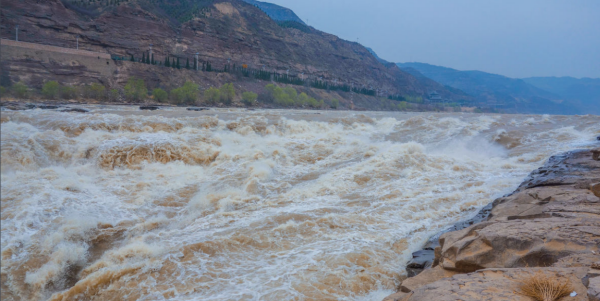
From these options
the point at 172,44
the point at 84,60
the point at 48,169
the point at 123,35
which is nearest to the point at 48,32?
the point at 84,60

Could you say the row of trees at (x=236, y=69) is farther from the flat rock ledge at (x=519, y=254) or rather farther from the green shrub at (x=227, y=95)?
the flat rock ledge at (x=519, y=254)

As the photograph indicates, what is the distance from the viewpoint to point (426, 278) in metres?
4.00

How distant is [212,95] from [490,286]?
43.6 meters

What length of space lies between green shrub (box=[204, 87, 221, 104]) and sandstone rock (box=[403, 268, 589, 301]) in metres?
42.3

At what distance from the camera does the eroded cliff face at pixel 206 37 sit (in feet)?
155

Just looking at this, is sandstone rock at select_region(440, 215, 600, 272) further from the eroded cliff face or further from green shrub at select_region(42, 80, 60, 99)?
green shrub at select_region(42, 80, 60, 99)

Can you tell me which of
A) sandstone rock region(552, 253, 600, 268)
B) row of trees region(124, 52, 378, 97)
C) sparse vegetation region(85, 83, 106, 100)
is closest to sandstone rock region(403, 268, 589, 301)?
sandstone rock region(552, 253, 600, 268)

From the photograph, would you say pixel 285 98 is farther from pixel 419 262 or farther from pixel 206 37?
pixel 419 262

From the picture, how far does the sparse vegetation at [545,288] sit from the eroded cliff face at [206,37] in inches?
1159

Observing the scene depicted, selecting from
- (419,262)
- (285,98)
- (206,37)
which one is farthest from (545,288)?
(206,37)

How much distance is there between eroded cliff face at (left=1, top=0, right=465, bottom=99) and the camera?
47.3 metres

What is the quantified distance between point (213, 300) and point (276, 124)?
44.4 ft

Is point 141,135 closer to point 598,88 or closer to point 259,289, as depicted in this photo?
point 259,289

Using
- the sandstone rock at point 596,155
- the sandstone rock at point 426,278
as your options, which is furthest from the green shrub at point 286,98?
the sandstone rock at point 426,278
